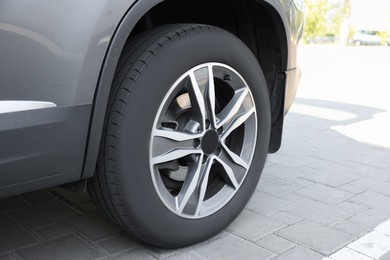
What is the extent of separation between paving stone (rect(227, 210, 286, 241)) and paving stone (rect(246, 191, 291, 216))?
82 mm

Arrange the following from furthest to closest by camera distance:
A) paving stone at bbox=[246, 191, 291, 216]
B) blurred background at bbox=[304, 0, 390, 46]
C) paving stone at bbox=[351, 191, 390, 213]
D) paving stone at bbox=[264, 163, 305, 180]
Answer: blurred background at bbox=[304, 0, 390, 46] < paving stone at bbox=[264, 163, 305, 180] < paving stone at bbox=[351, 191, 390, 213] < paving stone at bbox=[246, 191, 291, 216]

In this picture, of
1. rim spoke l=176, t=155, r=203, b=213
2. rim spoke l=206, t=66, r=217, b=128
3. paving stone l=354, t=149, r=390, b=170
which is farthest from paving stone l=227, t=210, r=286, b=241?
paving stone l=354, t=149, r=390, b=170

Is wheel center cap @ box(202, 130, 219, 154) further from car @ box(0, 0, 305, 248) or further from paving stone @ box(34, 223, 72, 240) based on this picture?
paving stone @ box(34, 223, 72, 240)

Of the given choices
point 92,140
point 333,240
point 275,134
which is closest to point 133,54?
point 92,140

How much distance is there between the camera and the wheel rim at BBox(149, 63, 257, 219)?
2006 millimetres

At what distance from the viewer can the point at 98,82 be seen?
1.67 m

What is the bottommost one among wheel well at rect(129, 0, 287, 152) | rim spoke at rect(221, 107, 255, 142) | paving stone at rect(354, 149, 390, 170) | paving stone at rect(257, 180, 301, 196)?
paving stone at rect(354, 149, 390, 170)

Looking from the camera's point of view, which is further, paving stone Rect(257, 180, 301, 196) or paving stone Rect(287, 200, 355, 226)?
paving stone Rect(257, 180, 301, 196)

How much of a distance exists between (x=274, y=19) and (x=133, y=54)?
2.98 feet

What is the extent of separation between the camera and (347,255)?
85.7 inches

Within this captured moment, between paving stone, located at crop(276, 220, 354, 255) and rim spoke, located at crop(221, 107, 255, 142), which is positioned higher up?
rim spoke, located at crop(221, 107, 255, 142)

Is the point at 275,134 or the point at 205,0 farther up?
the point at 205,0

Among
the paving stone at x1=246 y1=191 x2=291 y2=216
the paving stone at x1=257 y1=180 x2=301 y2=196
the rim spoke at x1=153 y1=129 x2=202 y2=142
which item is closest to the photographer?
the rim spoke at x1=153 y1=129 x2=202 y2=142

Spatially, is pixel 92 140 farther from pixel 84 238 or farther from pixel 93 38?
pixel 84 238
